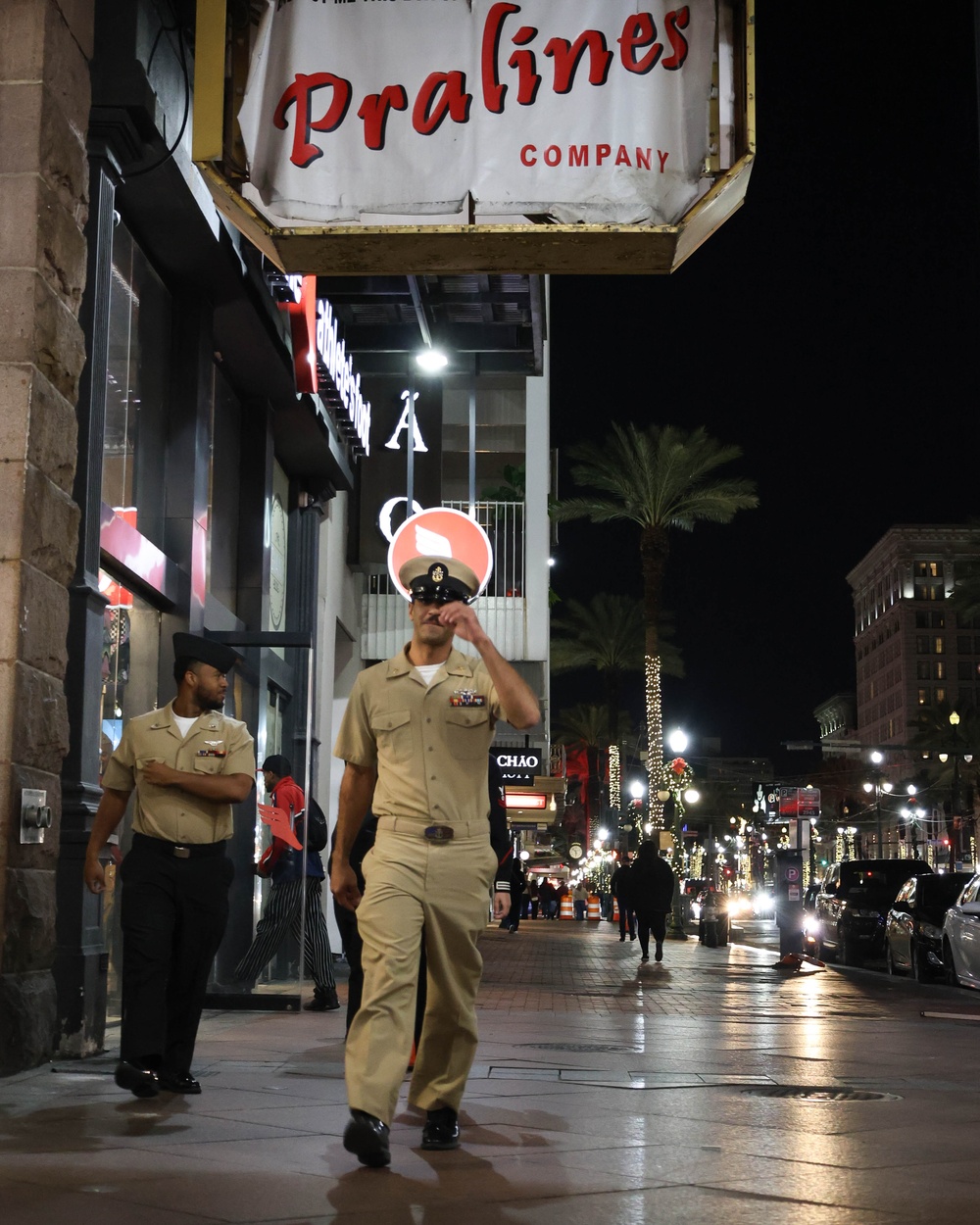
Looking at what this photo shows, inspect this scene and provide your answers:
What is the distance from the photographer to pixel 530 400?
2948 centimetres

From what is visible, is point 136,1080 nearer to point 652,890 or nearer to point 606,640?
point 652,890

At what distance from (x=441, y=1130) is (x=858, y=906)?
21.9 m

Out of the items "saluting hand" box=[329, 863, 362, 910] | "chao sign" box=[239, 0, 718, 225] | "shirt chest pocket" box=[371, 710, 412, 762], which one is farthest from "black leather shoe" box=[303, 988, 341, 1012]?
"shirt chest pocket" box=[371, 710, 412, 762]

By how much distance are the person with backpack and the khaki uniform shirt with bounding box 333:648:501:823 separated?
6476 millimetres

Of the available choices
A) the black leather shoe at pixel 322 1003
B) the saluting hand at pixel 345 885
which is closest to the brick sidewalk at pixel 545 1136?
the black leather shoe at pixel 322 1003

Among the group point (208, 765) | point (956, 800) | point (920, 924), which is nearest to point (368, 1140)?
point (208, 765)

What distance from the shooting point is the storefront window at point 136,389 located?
36.7 feet

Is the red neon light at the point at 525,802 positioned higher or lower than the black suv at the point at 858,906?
higher

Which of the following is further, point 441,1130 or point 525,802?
Result: point 525,802

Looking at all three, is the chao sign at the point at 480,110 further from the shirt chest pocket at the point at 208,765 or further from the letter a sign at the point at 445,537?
the letter a sign at the point at 445,537

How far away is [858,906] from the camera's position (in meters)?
26.6

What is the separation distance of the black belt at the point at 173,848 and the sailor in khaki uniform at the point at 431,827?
4.47ft

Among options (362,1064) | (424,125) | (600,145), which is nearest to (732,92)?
(600,145)

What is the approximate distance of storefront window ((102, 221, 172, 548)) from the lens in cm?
1118
